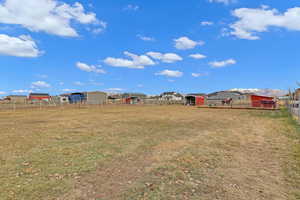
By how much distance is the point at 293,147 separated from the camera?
230 inches

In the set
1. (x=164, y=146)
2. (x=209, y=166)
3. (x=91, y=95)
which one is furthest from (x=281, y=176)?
(x=91, y=95)

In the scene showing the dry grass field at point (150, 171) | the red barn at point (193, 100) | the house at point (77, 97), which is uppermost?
the house at point (77, 97)

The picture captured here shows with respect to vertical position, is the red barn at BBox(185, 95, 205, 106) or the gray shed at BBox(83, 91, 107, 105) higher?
the gray shed at BBox(83, 91, 107, 105)

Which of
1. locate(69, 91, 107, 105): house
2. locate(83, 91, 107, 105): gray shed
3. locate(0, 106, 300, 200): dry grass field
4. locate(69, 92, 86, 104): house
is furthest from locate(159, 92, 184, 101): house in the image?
locate(0, 106, 300, 200): dry grass field

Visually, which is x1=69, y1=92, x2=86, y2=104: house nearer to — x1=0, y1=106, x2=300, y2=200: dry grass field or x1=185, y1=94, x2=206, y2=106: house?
x1=185, y1=94, x2=206, y2=106: house

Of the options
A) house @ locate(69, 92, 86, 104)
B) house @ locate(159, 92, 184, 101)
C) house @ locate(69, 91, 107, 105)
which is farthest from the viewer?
house @ locate(159, 92, 184, 101)

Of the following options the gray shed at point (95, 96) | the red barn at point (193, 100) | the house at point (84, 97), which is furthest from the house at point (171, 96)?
the red barn at point (193, 100)

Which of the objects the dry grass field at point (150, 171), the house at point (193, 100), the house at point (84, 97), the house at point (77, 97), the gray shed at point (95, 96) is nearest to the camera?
the dry grass field at point (150, 171)

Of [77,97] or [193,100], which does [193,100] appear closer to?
[193,100]

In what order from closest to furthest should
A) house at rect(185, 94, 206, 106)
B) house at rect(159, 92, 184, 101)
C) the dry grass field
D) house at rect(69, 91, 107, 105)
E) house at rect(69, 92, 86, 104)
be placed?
the dry grass field, house at rect(185, 94, 206, 106), house at rect(69, 91, 107, 105), house at rect(69, 92, 86, 104), house at rect(159, 92, 184, 101)

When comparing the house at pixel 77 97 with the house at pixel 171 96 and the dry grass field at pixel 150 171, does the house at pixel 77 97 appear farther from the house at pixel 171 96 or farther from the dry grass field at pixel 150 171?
the dry grass field at pixel 150 171

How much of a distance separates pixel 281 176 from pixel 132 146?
4.17 metres

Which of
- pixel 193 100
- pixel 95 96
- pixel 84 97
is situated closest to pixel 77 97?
pixel 84 97

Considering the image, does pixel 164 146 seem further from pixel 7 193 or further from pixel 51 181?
pixel 7 193
